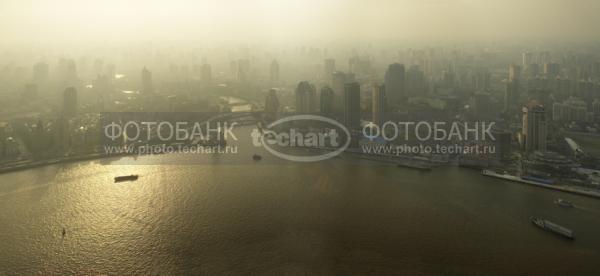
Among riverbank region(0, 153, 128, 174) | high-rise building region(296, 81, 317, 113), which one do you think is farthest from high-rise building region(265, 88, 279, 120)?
riverbank region(0, 153, 128, 174)

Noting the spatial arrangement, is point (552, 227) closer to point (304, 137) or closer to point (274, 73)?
point (304, 137)

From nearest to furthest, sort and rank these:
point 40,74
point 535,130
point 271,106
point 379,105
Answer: point 535,130, point 379,105, point 271,106, point 40,74

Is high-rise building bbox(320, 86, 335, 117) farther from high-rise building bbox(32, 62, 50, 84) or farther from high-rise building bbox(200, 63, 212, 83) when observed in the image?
high-rise building bbox(32, 62, 50, 84)

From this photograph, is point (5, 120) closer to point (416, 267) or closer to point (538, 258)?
point (416, 267)

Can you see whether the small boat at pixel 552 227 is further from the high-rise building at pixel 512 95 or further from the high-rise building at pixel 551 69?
the high-rise building at pixel 551 69

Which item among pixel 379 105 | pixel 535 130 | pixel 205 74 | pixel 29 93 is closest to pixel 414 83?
pixel 379 105

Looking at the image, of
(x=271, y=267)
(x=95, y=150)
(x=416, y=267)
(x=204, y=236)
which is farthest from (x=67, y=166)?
(x=416, y=267)
